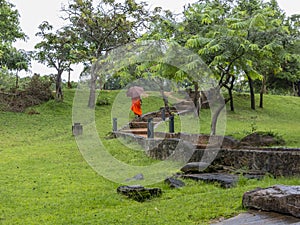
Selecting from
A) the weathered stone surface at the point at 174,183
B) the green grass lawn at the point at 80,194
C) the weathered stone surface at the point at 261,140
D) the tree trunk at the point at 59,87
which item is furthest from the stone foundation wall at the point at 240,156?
the tree trunk at the point at 59,87

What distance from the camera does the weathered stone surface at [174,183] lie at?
296 inches

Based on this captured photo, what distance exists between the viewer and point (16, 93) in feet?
79.6

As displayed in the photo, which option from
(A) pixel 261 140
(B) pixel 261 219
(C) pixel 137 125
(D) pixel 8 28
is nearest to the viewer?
(B) pixel 261 219

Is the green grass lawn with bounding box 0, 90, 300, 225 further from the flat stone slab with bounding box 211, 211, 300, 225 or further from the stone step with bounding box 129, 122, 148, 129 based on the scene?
the stone step with bounding box 129, 122, 148, 129

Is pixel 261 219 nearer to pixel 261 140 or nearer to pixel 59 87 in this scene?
pixel 261 140

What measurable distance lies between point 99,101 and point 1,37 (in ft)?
25.2

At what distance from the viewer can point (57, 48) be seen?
25.4 m

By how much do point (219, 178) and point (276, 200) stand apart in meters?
2.73

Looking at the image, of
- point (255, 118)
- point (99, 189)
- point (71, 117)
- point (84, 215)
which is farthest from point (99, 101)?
point (84, 215)

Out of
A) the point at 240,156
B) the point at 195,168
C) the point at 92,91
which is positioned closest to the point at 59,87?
the point at 92,91

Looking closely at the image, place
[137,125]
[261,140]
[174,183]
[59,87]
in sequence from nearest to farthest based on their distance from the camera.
Result: [174,183] → [261,140] → [137,125] → [59,87]

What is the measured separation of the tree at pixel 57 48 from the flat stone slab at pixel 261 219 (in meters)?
21.5

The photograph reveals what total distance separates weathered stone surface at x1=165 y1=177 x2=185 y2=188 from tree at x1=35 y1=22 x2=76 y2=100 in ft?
60.9

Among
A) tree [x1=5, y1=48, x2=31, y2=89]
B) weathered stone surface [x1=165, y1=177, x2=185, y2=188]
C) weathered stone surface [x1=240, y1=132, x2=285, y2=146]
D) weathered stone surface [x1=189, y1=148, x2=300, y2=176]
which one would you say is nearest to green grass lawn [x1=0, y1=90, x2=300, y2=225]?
weathered stone surface [x1=165, y1=177, x2=185, y2=188]
